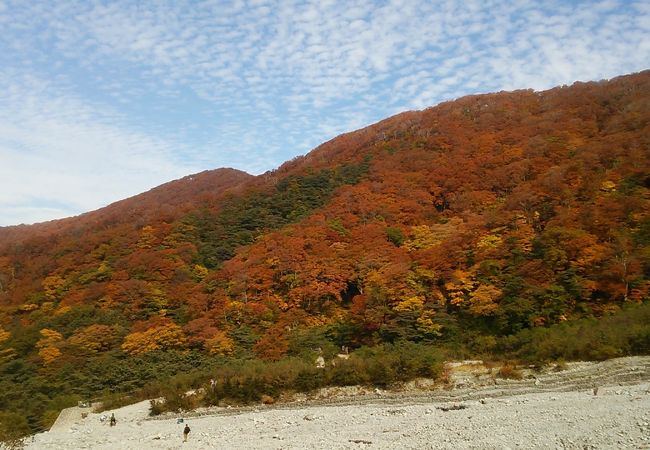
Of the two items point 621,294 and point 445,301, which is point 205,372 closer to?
point 445,301

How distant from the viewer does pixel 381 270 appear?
113ft

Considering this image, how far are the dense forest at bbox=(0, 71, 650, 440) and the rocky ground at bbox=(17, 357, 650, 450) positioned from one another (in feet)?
5.96

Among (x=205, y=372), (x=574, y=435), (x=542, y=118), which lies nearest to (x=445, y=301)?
(x=205, y=372)

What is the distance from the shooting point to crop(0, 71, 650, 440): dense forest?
26.2 metres

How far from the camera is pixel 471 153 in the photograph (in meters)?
50.9

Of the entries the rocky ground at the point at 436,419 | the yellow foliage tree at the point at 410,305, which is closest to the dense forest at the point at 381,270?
the yellow foliage tree at the point at 410,305

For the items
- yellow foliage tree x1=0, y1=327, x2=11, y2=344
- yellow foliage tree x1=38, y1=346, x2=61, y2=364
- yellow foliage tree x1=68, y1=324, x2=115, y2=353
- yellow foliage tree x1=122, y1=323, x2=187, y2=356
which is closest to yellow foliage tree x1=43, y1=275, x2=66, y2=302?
yellow foliage tree x1=0, y1=327, x2=11, y2=344

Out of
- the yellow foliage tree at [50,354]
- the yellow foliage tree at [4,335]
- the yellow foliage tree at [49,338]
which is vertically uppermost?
the yellow foliage tree at [4,335]

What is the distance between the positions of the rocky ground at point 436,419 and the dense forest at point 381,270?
1.82m

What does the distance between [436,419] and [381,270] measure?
1905cm

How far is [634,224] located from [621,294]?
219 inches

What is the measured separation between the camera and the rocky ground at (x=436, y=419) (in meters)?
12.2

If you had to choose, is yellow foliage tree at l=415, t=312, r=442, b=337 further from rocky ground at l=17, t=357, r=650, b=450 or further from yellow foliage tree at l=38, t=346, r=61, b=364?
yellow foliage tree at l=38, t=346, r=61, b=364

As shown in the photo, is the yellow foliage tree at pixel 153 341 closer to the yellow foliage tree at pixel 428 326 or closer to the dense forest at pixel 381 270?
the dense forest at pixel 381 270
